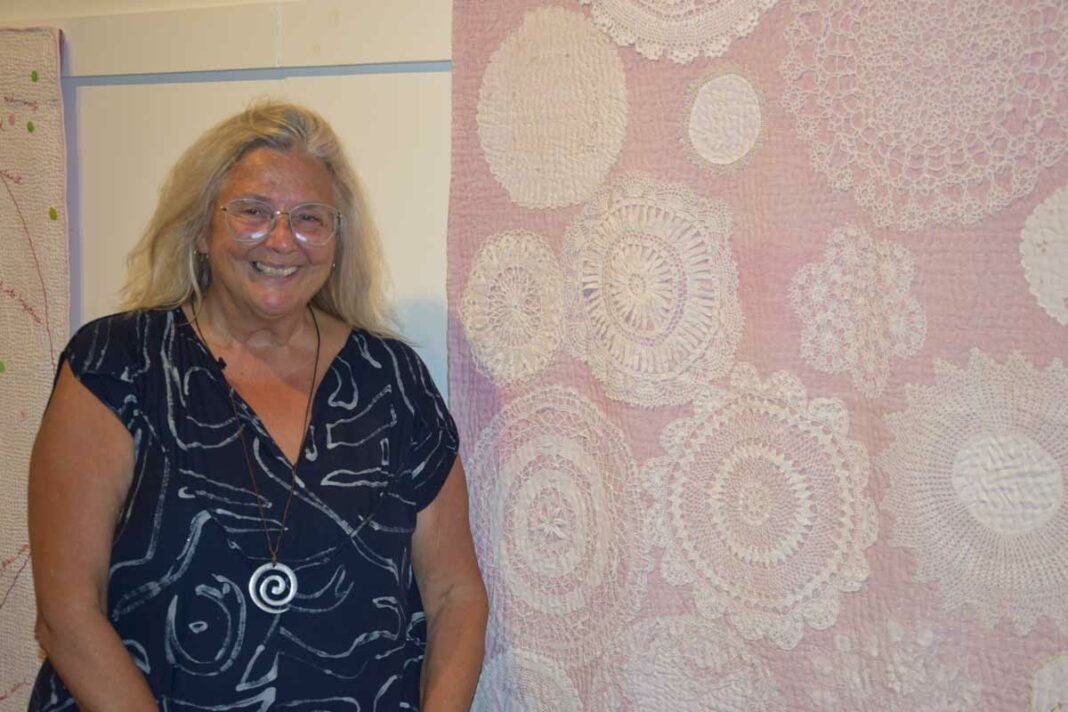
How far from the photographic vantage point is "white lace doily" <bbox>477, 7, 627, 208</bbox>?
1515 mm

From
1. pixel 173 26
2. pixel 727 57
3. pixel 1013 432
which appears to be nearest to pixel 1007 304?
pixel 1013 432

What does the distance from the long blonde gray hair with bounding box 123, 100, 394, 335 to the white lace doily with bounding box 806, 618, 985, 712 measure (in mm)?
832

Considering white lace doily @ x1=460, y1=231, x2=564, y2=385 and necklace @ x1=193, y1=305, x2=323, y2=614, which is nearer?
necklace @ x1=193, y1=305, x2=323, y2=614

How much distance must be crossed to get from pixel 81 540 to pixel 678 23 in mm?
1032

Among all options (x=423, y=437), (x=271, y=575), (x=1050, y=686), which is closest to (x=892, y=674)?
(x=1050, y=686)

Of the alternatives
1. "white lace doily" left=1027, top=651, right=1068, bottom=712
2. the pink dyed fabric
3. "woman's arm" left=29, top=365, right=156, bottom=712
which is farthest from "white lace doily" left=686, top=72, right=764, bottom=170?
"woman's arm" left=29, top=365, right=156, bottom=712

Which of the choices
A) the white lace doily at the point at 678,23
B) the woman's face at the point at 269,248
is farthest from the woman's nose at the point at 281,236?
the white lace doily at the point at 678,23

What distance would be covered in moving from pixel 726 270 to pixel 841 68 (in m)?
0.30

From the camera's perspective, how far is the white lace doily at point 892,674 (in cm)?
133

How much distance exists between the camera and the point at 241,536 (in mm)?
1396

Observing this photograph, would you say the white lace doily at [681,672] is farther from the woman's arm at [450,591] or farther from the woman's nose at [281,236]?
the woman's nose at [281,236]

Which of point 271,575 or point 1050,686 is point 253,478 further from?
point 1050,686

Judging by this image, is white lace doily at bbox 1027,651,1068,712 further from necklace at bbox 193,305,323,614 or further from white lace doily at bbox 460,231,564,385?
necklace at bbox 193,305,323,614

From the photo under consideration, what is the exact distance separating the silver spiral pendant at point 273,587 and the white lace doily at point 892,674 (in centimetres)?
70
